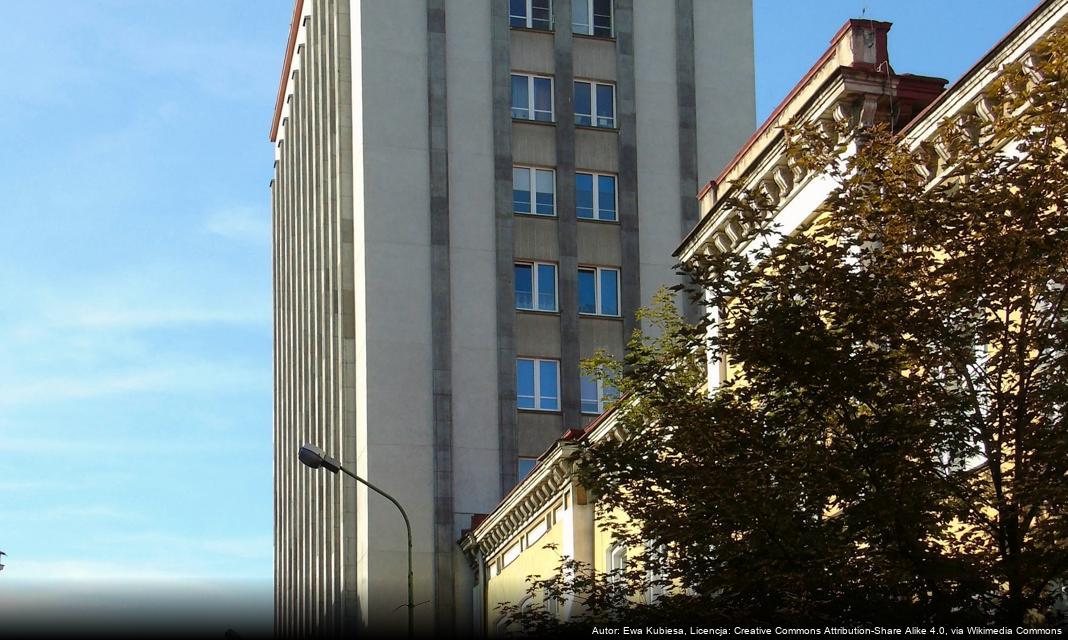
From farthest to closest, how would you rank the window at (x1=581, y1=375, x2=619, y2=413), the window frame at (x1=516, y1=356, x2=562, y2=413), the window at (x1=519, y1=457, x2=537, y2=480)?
the window frame at (x1=516, y1=356, x2=562, y2=413), the window at (x1=581, y1=375, x2=619, y2=413), the window at (x1=519, y1=457, x2=537, y2=480)

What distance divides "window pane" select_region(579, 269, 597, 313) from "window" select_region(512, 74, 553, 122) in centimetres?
564

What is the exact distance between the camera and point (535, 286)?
55562 mm

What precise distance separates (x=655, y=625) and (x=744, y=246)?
10.5m

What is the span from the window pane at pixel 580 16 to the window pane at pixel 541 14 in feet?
2.95

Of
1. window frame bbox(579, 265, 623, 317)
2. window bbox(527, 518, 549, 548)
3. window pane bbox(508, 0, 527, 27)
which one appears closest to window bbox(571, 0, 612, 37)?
window pane bbox(508, 0, 527, 27)

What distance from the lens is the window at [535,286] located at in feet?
182

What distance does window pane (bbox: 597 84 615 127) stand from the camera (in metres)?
58.0

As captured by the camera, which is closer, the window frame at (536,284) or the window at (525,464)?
the window at (525,464)

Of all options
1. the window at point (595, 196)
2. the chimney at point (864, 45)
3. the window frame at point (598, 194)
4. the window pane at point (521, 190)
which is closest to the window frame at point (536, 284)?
the window pane at point (521, 190)

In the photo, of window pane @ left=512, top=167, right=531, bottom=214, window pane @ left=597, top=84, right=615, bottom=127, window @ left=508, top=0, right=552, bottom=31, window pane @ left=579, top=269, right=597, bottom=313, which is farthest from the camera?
window pane @ left=597, top=84, right=615, bottom=127

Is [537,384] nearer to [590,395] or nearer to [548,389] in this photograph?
[548,389]

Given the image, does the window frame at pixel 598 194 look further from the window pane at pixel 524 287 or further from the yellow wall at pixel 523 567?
the yellow wall at pixel 523 567

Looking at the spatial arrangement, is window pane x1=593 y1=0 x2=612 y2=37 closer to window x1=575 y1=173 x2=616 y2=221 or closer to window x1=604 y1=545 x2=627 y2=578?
window x1=575 y1=173 x2=616 y2=221

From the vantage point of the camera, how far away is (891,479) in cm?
1513
